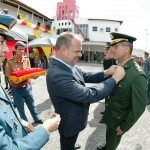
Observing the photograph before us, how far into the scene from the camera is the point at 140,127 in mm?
5551

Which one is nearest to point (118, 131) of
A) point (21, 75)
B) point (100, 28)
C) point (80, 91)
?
point (80, 91)

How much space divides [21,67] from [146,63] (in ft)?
16.6

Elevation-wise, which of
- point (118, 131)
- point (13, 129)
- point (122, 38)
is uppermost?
point (122, 38)

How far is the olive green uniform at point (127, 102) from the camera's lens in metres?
2.62

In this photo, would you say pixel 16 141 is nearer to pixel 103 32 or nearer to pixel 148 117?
pixel 148 117

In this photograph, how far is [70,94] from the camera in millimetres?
2303

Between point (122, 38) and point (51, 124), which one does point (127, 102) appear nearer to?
point (122, 38)

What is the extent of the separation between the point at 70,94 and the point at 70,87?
3.0 inches

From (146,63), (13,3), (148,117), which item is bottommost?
(148,117)

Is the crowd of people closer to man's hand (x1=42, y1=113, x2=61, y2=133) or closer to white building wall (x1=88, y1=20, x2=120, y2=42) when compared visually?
man's hand (x1=42, y1=113, x2=61, y2=133)

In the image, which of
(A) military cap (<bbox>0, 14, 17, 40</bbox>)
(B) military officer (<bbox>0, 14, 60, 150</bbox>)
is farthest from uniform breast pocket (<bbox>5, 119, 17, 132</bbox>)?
(A) military cap (<bbox>0, 14, 17, 40</bbox>)

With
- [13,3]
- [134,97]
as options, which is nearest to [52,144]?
[134,97]

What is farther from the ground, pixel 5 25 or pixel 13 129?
pixel 5 25

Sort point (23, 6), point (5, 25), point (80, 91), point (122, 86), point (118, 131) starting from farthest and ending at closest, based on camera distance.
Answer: point (23, 6)
point (118, 131)
point (122, 86)
point (80, 91)
point (5, 25)
